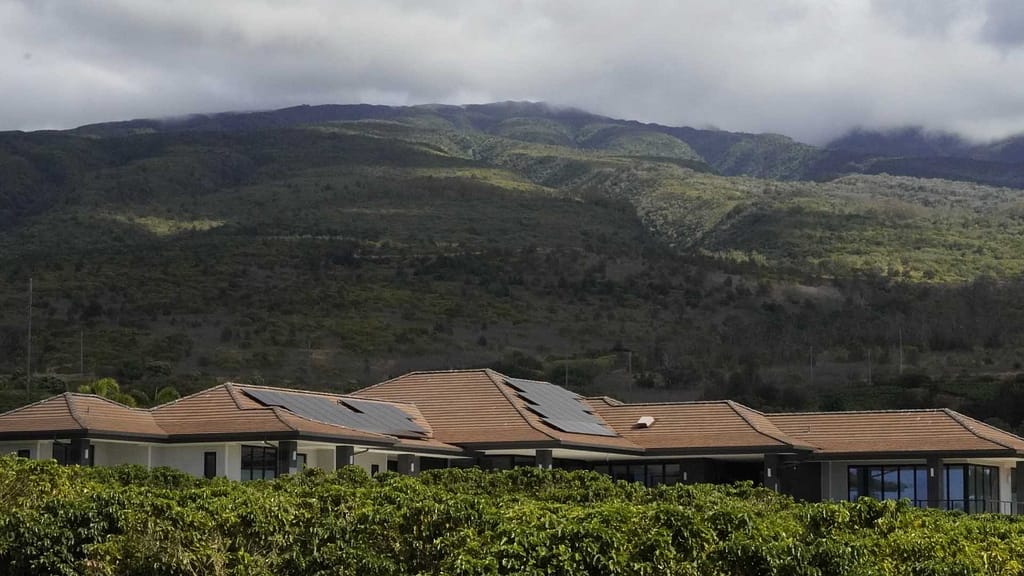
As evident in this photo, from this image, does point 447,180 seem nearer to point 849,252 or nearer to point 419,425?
point 849,252

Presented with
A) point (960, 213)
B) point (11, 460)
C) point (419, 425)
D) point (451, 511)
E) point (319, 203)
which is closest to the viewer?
Answer: point (451, 511)

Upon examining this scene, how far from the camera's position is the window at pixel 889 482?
46.1 meters

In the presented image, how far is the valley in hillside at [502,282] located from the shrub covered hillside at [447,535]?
33952 mm

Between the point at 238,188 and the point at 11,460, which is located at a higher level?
the point at 238,188

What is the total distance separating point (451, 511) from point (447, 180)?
106 meters

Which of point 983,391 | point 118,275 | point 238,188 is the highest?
point 238,188

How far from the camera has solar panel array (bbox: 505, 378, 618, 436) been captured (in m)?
45.8

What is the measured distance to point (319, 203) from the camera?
387 feet

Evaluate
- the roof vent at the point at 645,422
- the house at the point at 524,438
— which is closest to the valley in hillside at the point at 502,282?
the house at the point at 524,438

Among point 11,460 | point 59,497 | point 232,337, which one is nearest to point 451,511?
point 59,497

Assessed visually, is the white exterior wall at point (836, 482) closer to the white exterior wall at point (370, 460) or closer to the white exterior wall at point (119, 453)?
the white exterior wall at point (370, 460)

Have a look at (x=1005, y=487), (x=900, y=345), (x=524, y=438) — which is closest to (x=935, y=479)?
(x=1005, y=487)

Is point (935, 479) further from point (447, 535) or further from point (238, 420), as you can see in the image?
point (447, 535)

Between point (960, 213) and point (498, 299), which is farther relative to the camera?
point (960, 213)
